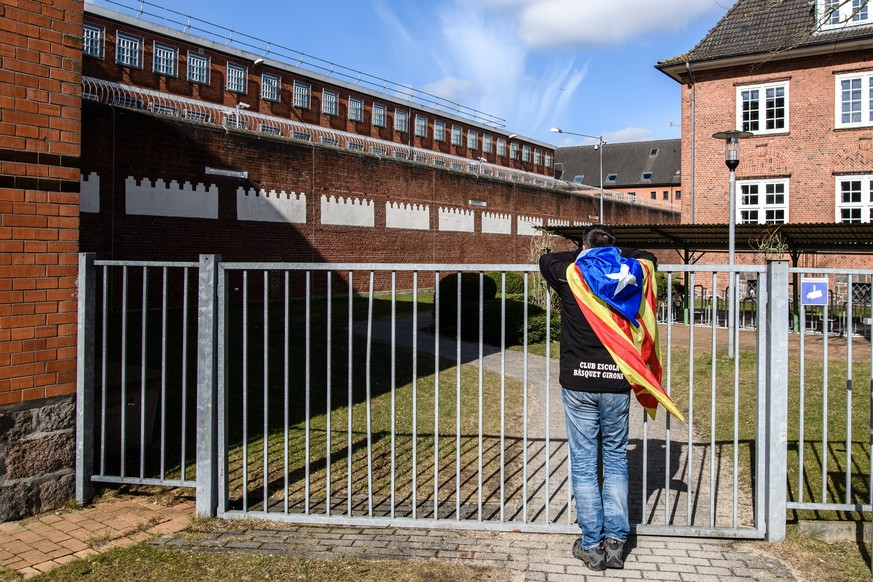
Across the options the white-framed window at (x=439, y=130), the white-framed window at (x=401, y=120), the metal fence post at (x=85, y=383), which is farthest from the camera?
the white-framed window at (x=439, y=130)

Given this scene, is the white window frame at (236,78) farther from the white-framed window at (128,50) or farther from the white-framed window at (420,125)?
the white-framed window at (420,125)

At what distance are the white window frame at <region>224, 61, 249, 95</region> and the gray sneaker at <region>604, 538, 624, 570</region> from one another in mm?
39803

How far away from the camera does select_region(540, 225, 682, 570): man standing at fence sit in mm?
3840

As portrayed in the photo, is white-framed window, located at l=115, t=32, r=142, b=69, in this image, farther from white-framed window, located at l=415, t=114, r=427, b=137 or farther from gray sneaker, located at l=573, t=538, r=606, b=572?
gray sneaker, located at l=573, t=538, r=606, b=572

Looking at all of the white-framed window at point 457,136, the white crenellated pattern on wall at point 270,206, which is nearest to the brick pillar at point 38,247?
the white crenellated pattern on wall at point 270,206

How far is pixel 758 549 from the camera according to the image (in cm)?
420

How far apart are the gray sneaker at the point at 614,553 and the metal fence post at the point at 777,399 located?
1.05 metres

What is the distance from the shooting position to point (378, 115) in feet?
162

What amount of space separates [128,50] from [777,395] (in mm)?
37347

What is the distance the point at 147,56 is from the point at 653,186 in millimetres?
49908

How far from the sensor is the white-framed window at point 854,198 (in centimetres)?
2267

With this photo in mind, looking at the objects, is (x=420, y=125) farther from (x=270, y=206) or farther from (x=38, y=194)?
(x=38, y=194)

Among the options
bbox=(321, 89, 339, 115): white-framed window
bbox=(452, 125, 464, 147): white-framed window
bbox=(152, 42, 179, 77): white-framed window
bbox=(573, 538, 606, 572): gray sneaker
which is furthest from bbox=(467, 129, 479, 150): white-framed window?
bbox=(573, 538, 606, 572): gray sneaker

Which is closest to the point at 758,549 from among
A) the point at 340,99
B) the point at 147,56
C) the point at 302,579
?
the point at 302,579
